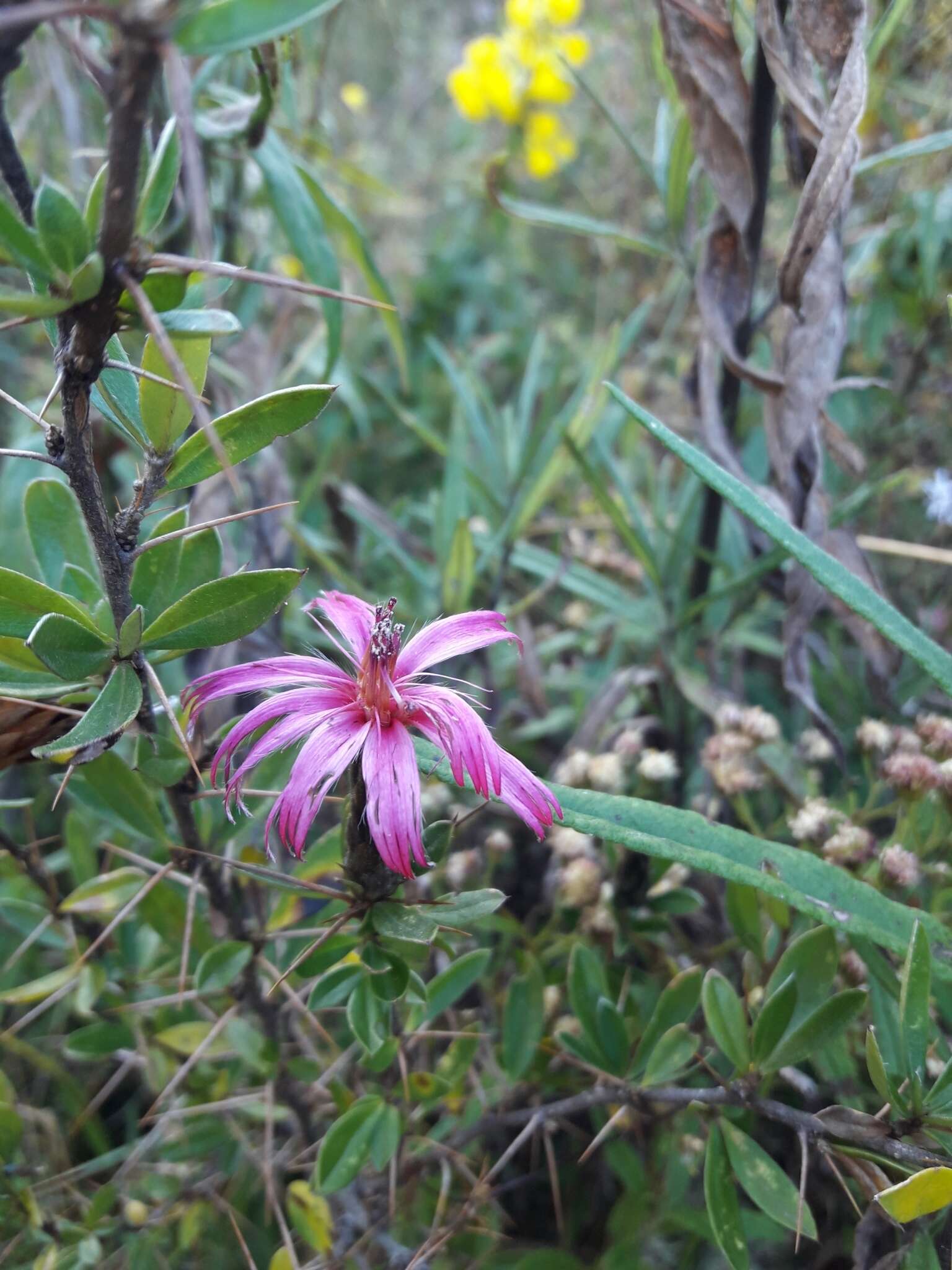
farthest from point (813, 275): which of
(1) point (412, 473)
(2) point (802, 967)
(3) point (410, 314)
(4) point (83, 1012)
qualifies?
(3) point (410, 314)

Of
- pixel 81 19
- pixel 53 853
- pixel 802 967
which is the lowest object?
pixel 53 853

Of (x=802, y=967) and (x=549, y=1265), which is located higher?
(x=802, y=967)

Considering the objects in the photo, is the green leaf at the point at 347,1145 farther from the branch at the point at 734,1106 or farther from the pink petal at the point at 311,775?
the pink petal at the point at 311,775

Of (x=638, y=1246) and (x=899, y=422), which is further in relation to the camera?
(x=899, y=422)

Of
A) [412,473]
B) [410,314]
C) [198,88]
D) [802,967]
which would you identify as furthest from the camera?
[410,314]

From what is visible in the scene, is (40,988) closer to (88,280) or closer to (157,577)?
(157,577)

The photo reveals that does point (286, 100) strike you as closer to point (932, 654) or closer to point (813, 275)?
point (813, 275)

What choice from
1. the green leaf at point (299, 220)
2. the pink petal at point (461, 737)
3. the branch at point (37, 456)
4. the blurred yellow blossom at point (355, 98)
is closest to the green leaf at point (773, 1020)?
the pink petal at point (461, 737)
